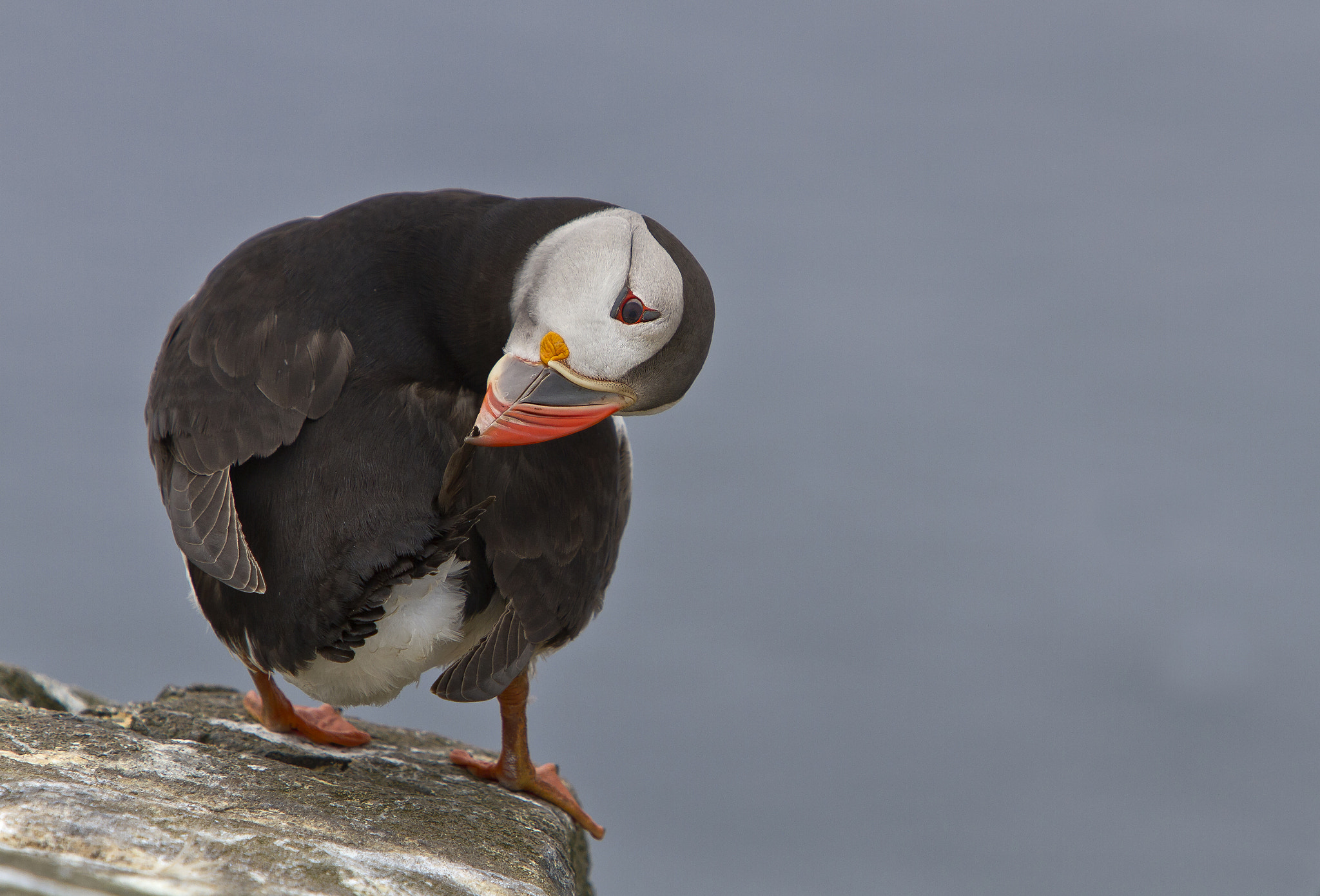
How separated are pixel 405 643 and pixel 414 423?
75cm

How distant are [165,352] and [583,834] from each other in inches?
114

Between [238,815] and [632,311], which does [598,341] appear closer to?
[632,311]

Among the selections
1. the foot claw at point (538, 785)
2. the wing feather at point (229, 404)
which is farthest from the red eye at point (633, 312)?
the foot claw at point (538, 785)

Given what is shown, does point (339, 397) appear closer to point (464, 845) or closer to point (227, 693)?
point (464, 845)

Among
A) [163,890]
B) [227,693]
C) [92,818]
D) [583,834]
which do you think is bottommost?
[163,890]

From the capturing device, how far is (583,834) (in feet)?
18.4

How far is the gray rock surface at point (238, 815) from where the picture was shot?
2814mm

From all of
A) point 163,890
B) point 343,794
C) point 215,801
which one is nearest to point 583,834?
point 343,794

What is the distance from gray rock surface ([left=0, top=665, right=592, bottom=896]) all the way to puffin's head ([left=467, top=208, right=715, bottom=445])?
126cm

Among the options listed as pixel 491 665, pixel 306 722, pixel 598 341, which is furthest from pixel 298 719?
pixel 598 341

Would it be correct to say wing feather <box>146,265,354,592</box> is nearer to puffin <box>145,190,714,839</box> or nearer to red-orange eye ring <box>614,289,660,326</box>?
puffin <box>145,190,714,839</box>

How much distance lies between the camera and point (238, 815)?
339 cm

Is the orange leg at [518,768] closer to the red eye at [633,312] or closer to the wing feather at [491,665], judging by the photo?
the wing feather at [491,665]

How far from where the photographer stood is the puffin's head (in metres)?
3.66
